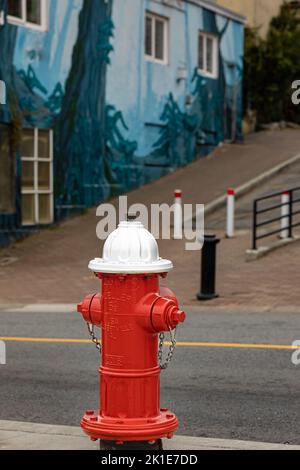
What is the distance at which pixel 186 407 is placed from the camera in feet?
25.5

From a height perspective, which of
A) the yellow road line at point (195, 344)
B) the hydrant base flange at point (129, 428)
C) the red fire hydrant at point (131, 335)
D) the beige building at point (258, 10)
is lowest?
the yellow road line at point (195, 344)

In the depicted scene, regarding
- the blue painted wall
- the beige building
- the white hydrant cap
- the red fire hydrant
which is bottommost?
the red fire hydrant

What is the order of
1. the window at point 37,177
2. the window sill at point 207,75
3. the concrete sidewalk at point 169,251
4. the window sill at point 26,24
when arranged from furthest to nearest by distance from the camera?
the window sill at point 207,75, the window at point 37,177, the window sill at point 26,24, the concrete sidewalk at point 169,251

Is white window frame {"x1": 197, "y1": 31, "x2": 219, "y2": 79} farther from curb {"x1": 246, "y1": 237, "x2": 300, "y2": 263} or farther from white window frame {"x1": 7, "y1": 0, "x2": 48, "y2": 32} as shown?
curb {"x1": 246, "y1": 237, "x2": 300, "y2": 263}

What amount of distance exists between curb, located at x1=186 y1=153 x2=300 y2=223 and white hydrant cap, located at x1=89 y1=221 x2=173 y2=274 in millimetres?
18651

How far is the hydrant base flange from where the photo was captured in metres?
5.08

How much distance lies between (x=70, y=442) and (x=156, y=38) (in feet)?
80.9

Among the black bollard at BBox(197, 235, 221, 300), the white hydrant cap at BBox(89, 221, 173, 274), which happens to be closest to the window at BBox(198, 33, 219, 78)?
the black bollard at BBox(197, 235, 221, 300)

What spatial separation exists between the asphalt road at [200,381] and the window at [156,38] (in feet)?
58.5

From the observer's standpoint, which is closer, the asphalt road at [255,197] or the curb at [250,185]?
the asphalt road at [255,197]

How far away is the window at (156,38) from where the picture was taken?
2881 centimetres

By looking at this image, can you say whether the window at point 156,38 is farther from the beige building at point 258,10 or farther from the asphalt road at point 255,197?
the beige building at point 258,10

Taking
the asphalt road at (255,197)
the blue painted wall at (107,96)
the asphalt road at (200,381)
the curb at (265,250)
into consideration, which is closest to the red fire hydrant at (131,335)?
the asphalt road at (200,381)

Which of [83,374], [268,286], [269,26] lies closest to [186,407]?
[83,374]
